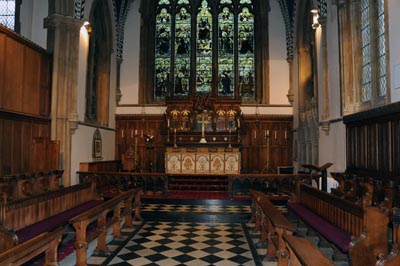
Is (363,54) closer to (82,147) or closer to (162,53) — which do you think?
(82,147)

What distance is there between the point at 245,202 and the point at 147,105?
8.45m

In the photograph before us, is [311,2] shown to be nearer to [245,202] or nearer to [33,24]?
[245,202]

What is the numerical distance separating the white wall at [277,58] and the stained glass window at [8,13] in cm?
1105

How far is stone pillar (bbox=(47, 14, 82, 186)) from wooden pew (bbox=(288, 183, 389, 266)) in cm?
707

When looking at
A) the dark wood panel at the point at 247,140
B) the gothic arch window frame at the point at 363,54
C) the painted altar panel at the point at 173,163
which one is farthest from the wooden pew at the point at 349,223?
the dark wood panel at the point at 247,140

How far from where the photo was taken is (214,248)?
6.28 m

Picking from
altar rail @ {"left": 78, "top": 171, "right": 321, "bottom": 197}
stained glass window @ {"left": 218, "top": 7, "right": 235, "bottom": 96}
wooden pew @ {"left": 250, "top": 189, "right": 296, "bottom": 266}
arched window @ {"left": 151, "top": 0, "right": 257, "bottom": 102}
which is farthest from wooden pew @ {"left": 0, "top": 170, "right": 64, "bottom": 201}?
stained glass window @ {"left": 218, "top": 7, "right": 235, "bottom": 96}

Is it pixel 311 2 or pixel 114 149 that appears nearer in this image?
pixel 311 2

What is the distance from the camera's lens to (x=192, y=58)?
1702 centimetres

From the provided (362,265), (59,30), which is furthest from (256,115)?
(362,265)

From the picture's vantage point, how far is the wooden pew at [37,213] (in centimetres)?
465

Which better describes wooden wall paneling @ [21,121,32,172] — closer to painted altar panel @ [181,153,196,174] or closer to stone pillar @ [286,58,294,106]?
painted altar panel @ [181,153,196,174]

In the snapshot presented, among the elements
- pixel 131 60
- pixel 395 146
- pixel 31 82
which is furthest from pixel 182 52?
pixel 395 146

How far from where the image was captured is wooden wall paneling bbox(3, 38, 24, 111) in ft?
28.8
